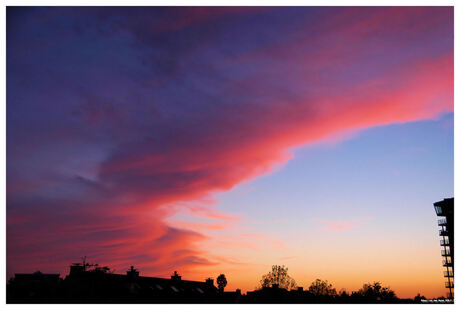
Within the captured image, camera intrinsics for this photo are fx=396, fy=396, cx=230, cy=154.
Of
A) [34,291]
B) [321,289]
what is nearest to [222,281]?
[321,289]

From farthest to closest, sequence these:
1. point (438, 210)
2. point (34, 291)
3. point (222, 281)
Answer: point (222, 281) → point (438, 210) → point (34, 291)

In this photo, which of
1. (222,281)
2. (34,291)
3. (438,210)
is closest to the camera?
(34,291)

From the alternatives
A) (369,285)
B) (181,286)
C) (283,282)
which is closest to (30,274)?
(181,286)

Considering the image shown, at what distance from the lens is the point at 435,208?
89.1 metres

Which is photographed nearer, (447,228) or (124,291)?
(124,291)

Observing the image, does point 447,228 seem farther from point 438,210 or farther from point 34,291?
point 34,291

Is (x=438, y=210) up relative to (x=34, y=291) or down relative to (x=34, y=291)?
up

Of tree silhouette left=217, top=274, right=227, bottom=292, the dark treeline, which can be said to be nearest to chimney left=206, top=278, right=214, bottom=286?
the dark treeline

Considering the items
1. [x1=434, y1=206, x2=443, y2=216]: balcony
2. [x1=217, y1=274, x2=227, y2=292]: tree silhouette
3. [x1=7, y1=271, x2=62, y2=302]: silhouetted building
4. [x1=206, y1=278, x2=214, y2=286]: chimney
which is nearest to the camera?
[x1=7, y1=271, x2=62, y2=302]: silhouetted building

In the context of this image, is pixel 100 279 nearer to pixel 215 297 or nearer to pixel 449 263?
pixel 215 297

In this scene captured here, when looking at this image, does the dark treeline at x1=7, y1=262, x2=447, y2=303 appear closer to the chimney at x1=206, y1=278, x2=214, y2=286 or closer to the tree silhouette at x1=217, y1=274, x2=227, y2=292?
the chimney at x1=206, y1=278, x2=214, y2=286

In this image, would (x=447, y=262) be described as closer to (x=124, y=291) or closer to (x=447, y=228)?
(x=447, y=228)

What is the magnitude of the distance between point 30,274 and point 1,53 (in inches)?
1973

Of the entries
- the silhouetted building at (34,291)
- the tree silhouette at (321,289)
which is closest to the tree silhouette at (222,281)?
the tree silhouette at (321,289)
